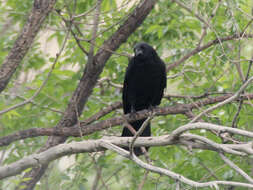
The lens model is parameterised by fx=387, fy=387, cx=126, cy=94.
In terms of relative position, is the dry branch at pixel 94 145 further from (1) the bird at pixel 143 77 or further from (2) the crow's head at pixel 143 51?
(2) the crow's head at pixel 143 51

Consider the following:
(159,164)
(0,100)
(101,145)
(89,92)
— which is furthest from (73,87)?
(101,145)

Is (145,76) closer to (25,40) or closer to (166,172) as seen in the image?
(25,40)

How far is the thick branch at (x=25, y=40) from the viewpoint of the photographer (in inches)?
156

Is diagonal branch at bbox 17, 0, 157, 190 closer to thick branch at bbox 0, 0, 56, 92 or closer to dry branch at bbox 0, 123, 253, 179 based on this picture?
thick branch at bbox 0, 0, 56, 92

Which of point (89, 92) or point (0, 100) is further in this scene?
point (0, 100)

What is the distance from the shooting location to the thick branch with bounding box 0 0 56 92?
3.95m

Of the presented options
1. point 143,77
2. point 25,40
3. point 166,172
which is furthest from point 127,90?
point 166,172

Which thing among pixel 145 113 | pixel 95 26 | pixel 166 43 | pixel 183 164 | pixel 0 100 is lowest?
pixel 183 164

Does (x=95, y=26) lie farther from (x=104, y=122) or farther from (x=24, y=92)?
(x=24, y=92)

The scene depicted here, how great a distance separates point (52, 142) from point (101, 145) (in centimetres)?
195

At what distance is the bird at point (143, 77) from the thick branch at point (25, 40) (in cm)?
153

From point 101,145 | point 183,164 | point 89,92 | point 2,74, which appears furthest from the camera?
point 89,92

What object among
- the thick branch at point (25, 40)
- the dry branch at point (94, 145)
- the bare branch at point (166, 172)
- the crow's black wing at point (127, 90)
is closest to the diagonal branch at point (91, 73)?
the crow's black wing at point (127, 90)

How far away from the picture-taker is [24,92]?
207 inches
